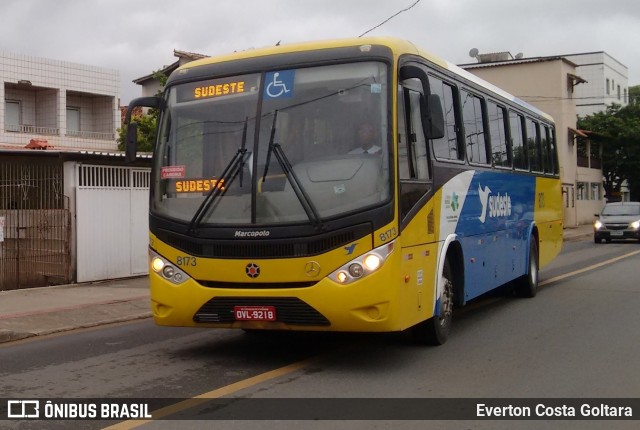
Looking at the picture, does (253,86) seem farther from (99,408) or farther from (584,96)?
(584,96)

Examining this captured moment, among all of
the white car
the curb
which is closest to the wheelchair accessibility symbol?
the curb

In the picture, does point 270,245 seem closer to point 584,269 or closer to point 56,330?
point 56,330

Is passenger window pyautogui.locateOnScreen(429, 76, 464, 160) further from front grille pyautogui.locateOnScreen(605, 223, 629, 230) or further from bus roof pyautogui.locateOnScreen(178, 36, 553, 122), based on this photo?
front grille pyautogui.locateOnScreen(605, 223, 629, 230)

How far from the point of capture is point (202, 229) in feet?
22.5

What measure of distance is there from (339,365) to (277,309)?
1021 millimetres

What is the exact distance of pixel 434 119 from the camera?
22.5 ft

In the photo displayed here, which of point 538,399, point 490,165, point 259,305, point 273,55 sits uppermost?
point 273,55

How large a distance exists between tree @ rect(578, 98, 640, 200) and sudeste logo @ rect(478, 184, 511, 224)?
37224 mm

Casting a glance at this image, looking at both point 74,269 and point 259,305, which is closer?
point 259,305

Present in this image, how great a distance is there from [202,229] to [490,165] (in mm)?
4759

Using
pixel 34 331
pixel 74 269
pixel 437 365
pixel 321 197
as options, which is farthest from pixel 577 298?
pixel 74 269

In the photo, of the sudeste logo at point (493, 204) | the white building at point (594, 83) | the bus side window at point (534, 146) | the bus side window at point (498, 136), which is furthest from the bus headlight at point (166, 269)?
the white building at point (594, 83)

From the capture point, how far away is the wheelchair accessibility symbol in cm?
694

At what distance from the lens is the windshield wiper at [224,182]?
6.83m
